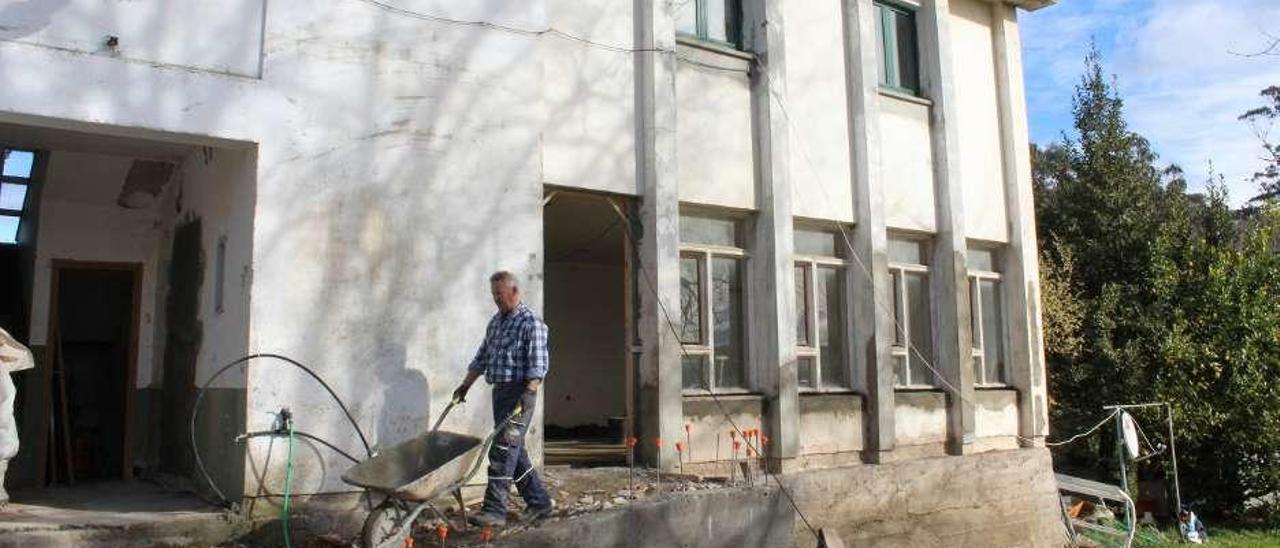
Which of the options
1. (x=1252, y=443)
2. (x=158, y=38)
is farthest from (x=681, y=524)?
(x=1252, y=443)

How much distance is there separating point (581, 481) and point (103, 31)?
4.86 m

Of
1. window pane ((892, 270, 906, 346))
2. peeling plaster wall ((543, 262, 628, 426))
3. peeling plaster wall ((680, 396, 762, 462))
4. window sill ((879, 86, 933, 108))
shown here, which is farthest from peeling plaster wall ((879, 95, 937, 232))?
peeling plaster wall ((543, 262, 628, 426))

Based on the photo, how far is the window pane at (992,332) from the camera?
1255 cm

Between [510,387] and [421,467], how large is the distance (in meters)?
0.89

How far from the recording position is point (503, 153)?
778cm

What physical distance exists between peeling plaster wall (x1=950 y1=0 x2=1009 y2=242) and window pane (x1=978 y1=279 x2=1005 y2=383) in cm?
67

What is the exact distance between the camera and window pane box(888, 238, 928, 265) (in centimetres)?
1157

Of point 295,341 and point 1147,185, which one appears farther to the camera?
Answer: point 1147,185

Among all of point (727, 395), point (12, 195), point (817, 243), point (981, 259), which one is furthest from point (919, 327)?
point (12, 195)

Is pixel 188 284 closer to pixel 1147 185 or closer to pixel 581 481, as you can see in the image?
pixel 581 481

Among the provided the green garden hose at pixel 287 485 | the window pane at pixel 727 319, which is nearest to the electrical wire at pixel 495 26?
the window pane at pixel 727 319

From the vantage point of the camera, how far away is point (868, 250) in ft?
35.4

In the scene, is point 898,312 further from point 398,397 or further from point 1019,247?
point 398,397

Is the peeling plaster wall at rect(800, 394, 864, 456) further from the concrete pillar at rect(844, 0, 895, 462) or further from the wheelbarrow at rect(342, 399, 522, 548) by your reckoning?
the wheelbarrow at rect(342, 399, 522, 548)
